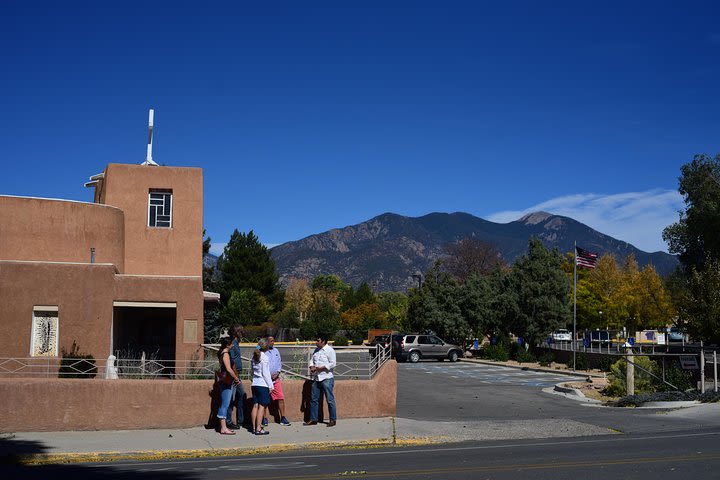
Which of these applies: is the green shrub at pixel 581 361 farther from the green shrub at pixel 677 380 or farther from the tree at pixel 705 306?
the green shrub at pixel 677 380

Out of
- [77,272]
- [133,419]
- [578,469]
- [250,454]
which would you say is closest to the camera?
[578,469]

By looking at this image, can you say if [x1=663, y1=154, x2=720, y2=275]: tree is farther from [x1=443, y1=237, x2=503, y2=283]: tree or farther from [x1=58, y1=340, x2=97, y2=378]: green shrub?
[x1=58, y1=340, x2=97, y2=378]: green shrub

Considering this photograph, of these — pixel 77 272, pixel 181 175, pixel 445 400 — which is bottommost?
pixel 445 400

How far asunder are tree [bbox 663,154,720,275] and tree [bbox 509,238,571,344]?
17.8 m

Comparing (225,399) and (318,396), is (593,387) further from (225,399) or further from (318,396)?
(225,399)

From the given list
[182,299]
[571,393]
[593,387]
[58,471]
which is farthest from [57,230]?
[593,387]

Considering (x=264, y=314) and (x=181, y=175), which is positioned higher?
(x=181, y=175)

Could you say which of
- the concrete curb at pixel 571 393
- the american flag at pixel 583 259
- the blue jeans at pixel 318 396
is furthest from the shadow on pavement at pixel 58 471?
the american flag at pixel 583 259

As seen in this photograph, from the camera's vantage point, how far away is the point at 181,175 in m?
25.6

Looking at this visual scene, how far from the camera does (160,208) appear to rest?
25.6 m

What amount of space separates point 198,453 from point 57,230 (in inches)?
472

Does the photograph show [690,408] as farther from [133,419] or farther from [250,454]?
[133,419]

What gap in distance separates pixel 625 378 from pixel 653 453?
11.4m

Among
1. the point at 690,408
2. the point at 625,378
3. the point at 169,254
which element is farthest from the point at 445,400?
the point at 169,254
